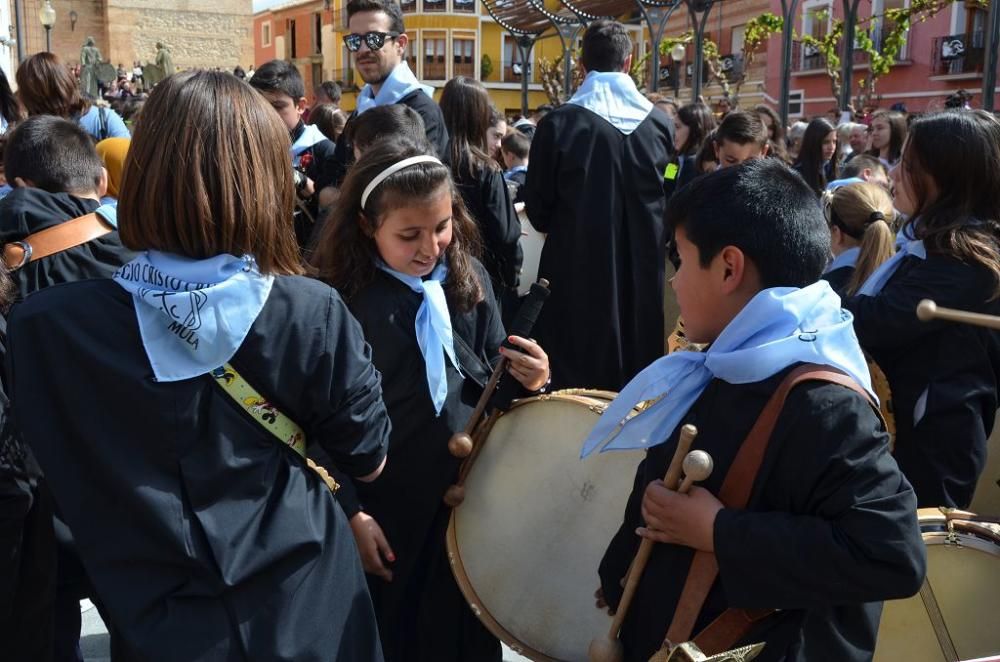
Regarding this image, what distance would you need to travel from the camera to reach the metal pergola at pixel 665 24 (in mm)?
7895

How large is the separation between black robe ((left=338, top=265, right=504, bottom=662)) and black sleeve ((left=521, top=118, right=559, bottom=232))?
6.86 ft

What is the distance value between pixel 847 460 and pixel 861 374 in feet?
0.57

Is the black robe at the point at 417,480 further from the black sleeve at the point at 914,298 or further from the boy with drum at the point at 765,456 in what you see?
the black sleeve at the point at 914,298

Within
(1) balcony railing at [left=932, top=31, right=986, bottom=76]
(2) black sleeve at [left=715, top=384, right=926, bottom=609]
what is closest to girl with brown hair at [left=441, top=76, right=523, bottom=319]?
(2) black sleeve at [left=715, top=384, right=926, bottom=609]

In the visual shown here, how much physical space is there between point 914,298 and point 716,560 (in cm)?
148

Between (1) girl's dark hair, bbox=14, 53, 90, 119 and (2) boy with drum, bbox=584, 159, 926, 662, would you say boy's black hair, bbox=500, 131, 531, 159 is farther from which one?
(2) boy with drum, bbox=584, 159, 926, 662

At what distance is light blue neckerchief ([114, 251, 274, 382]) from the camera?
1.73 metres

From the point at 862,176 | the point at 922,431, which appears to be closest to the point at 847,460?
the point at 922,431

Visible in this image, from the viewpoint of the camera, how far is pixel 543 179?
490cm

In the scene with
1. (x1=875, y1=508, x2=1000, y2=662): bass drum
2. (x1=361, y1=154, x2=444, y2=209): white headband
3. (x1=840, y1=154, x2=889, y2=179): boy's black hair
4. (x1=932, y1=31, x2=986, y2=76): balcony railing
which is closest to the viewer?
(x1=875, y1=508, x2=1000, y2=662): bass drum

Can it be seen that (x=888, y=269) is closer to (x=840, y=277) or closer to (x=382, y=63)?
(x=840, y=277)

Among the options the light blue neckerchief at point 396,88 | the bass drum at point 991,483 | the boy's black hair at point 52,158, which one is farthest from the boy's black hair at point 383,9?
the bass drum at point 991,483

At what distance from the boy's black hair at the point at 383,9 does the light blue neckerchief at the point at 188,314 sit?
3.55 metres

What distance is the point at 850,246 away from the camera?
3.71 m
